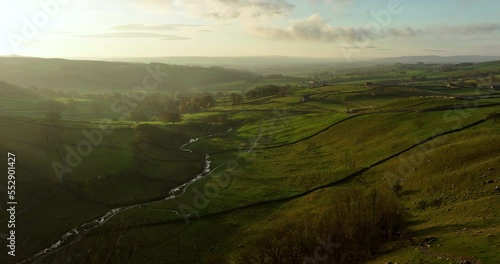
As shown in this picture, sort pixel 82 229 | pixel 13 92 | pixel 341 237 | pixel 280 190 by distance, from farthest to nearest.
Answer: pixel 13 92 < pixel 280 190 < pixel 82 229 < pixel 341 237

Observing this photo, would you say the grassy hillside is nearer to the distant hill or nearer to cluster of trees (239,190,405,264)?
cluster of trees (239,190,405,264)

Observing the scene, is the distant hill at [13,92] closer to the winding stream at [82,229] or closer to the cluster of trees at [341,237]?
the winding stream at [82,229]

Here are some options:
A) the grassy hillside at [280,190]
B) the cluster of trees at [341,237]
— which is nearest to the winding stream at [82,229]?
the grassy hillside at [280,190]

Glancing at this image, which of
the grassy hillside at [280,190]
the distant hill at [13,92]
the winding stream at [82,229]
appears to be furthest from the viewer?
the distant hill at [13,92]

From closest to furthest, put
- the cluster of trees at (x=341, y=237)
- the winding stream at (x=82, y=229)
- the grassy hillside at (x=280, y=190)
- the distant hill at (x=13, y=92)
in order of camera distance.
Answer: the cluster of trees at (x=341, y=237) < the grassy hillside at (x=280, y=190) < the winding stream at (x=82, y=229) < the distant hill at (x=13, y=92)

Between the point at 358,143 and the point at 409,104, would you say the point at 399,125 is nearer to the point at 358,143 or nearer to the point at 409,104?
the point at 358,143

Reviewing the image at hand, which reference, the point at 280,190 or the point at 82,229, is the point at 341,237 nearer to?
the point at 280,190

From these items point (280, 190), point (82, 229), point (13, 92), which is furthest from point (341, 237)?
point (13, 92)

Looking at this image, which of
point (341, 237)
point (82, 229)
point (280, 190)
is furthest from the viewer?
point (280, 190)

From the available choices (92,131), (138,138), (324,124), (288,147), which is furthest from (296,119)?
(92,131)
